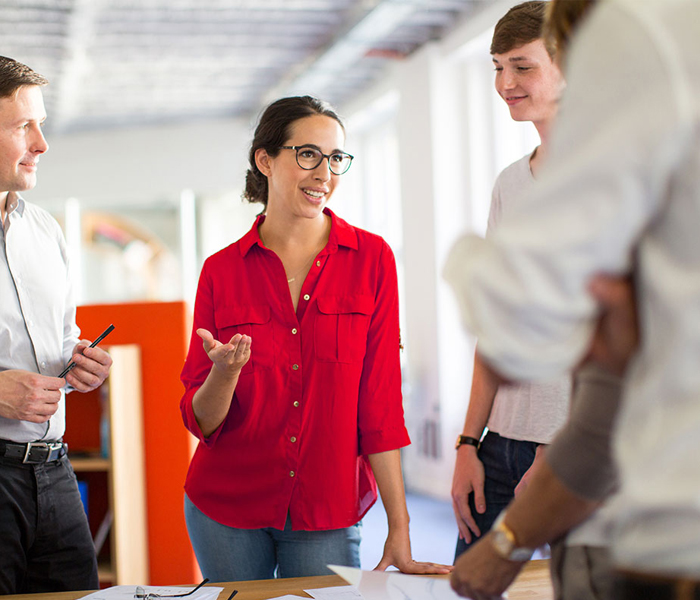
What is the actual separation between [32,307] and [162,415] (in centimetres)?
183

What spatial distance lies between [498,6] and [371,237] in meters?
4.06

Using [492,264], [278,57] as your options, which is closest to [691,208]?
[492,264]

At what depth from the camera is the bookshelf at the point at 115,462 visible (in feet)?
11.2

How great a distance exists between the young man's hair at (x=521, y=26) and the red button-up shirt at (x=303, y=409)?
66 centimetres

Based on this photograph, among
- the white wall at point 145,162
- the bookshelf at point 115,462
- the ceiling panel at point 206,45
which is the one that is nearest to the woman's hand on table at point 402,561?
the bookshelf at point 115,462

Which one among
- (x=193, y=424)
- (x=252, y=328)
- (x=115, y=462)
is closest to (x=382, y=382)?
(x=252, y=328)

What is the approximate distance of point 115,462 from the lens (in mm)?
3424

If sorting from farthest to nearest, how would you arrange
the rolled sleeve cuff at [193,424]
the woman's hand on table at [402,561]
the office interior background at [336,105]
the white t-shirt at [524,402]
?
the office interior background at [336,105] → the rolled sleeve cuff at [193,424] → the white t-shirt at [524,402] → the woman's hand on table at [402,561]

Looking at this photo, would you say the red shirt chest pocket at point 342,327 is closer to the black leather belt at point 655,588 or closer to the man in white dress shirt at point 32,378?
the man in white dress shirt at point 32,378

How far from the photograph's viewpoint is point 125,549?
3.46 meters

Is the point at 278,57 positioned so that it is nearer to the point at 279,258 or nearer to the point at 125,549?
the point at 125,549

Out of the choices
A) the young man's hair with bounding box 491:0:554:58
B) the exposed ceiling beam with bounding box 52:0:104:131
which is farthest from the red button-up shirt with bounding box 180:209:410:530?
the exposed ceiling beam with bounding box 52:0:104:131

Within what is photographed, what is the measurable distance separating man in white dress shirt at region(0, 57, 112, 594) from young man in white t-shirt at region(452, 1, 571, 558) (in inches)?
40.3

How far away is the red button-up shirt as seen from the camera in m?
1.87
